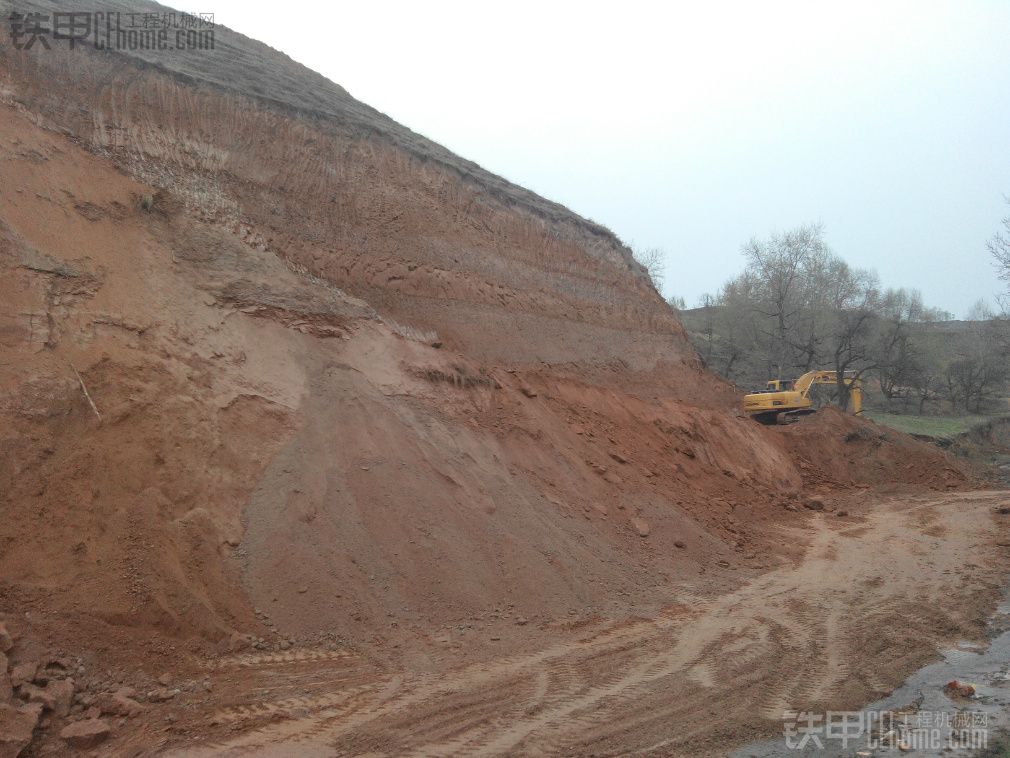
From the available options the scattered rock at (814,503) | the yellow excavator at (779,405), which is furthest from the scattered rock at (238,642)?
the yellow excavator at (779,405)

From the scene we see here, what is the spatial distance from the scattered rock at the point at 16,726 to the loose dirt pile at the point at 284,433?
0.05ft

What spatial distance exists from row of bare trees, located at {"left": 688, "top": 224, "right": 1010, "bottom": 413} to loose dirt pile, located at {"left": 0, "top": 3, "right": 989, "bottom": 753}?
19.4 meters

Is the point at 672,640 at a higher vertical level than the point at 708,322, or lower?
lower

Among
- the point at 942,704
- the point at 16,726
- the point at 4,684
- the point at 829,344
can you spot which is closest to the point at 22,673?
the point at 4,684

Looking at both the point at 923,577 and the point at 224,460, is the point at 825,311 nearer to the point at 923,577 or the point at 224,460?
the point at 923,577

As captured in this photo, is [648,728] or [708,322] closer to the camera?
[648,728]

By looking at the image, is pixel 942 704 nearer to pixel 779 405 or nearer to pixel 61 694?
pixel 61 694

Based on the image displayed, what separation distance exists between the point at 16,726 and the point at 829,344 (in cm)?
3589

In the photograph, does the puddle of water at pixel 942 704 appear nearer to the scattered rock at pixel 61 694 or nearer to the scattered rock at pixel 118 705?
the scattered rock at pixel 118 705

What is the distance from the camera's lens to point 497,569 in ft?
26.5

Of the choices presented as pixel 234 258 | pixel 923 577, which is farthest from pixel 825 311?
pixel 234 258

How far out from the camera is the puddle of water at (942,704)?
4.96 metres

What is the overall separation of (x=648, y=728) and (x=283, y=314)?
6657 millimetres

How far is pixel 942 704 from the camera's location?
577 centimetres
